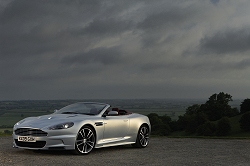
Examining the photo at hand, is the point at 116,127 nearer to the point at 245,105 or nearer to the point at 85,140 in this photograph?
the point at 85,140

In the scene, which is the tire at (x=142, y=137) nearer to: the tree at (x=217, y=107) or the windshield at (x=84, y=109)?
the windshield at (x=84, y=109)

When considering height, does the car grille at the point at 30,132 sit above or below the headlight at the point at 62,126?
below

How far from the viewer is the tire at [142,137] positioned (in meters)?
13.3

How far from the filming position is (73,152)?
10555 millimetres

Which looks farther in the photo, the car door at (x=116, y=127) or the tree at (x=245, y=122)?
the tree at (x=245, y=122)

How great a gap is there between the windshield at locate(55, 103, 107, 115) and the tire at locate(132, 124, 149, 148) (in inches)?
74.4

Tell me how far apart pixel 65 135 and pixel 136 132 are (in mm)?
3535

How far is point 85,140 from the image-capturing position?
10758 mm

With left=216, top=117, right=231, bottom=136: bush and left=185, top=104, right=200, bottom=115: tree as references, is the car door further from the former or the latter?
left=185, top=104, right=200, bottom=115: tree

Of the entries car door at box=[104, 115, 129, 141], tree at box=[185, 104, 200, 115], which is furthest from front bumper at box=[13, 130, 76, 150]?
tree at box=[185, 104, 200, 115]

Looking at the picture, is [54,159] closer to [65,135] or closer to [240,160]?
[65,135]

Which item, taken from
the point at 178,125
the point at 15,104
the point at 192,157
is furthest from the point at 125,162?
the point at 15,104

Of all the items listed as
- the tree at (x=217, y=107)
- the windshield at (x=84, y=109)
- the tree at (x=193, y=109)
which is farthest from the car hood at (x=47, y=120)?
the tree at (x=193, y=109)

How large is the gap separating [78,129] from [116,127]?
1.91 meters
